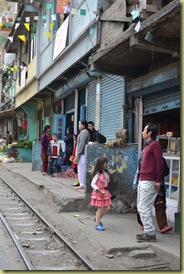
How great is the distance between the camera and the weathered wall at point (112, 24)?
9.37 metres

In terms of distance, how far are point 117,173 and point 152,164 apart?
2.75m

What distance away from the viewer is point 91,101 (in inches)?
553

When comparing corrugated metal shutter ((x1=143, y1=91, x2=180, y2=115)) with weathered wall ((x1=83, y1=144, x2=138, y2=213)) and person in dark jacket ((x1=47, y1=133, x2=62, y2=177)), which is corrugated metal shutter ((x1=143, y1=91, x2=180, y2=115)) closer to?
weathered wall ((x1=83, y1=144, x2=138, y2=213))

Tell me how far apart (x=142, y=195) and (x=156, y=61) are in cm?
417

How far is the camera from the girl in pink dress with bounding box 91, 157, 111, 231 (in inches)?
290

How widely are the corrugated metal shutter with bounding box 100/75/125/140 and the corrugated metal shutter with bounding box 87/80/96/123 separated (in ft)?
3.31

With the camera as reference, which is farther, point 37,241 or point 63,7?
point 63,7

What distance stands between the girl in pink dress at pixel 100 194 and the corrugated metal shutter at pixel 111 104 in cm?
381

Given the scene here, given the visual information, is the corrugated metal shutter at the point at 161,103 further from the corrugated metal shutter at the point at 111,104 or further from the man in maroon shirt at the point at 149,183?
Answer: the man in maroon shirt at the point at 149,183

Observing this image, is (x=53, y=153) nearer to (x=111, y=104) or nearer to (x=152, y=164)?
(x=111, y=104)

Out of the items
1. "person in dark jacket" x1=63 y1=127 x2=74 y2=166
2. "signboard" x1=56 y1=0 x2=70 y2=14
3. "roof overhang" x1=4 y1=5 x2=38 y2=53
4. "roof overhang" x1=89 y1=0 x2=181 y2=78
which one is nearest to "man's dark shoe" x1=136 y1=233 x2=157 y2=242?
"roof overhang" x1=89 y1=0 x2=181 y2=78

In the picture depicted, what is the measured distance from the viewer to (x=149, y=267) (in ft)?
18.0

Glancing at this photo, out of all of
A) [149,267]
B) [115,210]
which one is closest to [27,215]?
[115,210]

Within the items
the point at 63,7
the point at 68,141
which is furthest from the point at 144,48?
the point at 63,7
